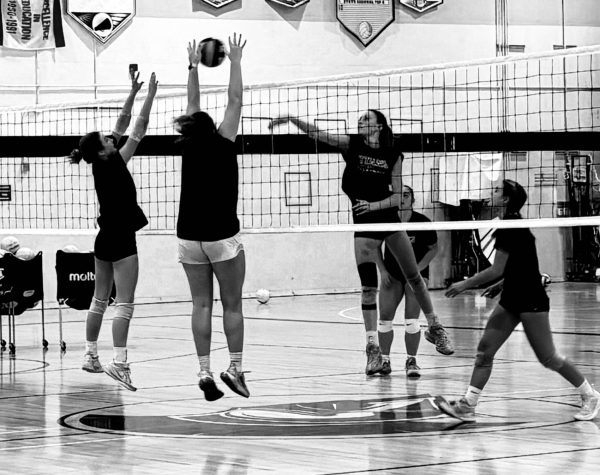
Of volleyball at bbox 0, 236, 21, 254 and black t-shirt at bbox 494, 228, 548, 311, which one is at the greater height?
volleyball at bbox 0, 236, 21, 254

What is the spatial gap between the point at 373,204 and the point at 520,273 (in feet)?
8.86

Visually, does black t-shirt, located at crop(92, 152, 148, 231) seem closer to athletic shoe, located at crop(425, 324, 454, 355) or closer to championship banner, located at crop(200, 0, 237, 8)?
athletic shoe, located at crop(425, 324, 454, 355)

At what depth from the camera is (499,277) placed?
6.97 metres

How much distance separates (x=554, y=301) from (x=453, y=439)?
41.3 feet

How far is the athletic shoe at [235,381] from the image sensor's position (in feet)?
23.7

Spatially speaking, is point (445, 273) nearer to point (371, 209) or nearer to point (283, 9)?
point (283, 9)

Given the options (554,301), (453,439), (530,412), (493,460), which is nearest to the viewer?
(493,460)

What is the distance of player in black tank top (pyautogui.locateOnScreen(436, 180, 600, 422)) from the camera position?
6898 millimetres

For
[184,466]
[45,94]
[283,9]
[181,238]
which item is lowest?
[184,466]

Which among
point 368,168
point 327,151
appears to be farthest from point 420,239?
point 327,151

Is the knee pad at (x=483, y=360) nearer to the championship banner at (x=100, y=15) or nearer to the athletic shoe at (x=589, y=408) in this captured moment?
the athletic shoe at (x=589, y=408)

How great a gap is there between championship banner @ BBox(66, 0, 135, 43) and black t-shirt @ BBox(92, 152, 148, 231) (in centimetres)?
1185

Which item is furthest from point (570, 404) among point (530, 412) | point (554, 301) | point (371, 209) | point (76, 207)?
point (76, 207)

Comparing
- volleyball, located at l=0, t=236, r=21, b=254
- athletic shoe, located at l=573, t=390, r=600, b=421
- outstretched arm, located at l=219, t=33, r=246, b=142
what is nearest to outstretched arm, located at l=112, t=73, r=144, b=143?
outstretched arm, located at l=219, t=33, r=246, b=142
